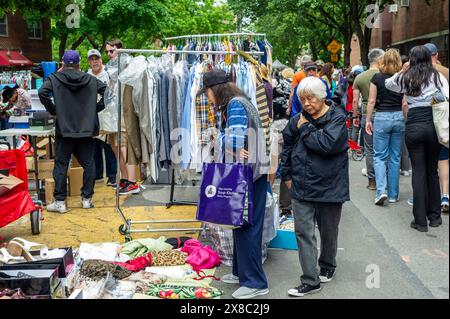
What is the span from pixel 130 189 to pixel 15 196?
2822mm

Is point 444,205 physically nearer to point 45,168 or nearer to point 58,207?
point 58,207

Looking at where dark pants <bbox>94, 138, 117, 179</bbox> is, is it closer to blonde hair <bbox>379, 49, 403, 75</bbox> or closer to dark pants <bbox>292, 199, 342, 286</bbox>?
blonde hair <bbox>379, 49, 403, 75</bbox>

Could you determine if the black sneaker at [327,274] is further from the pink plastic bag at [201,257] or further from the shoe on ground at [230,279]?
the pink plastic bag at [201,257]

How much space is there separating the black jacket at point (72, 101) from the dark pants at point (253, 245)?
11.9 ft

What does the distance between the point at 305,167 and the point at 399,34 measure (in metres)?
25.9

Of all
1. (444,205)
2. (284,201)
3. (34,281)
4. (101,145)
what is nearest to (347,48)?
(101,145)

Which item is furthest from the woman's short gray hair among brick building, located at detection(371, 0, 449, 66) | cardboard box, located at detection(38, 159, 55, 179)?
brick building, located at detection(371, 0, 449, 66)

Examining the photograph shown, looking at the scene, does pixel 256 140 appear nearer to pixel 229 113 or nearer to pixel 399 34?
pixel 229 113

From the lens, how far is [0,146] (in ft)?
34.4

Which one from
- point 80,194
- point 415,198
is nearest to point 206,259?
point 415,198

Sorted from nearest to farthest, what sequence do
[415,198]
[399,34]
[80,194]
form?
1. [415,198]
2. [80,194]
3. [399,34]

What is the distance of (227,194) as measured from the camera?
14.6 ft

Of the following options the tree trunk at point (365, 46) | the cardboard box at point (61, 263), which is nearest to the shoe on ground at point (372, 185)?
the cardboard box at point (61, 263)

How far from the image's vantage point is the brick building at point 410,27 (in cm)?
2000
